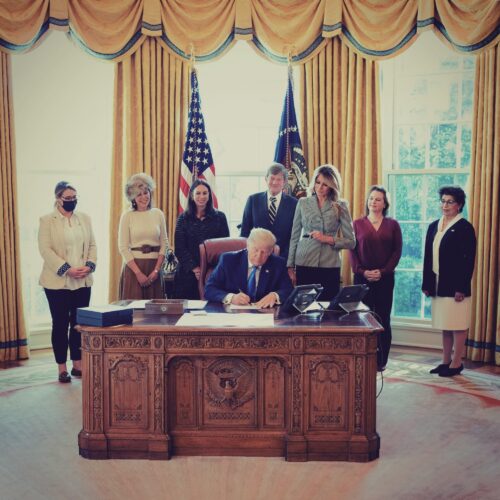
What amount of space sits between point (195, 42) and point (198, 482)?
4398 mm

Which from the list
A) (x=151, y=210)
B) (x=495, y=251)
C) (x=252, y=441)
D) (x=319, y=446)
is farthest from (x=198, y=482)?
(x=495, y=251)

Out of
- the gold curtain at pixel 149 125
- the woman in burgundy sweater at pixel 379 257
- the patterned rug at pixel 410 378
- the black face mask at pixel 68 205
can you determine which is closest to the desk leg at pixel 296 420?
the patterned rug at pixel 410 378

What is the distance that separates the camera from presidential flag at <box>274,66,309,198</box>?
257 inches

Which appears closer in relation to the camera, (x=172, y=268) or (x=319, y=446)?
(x=319, y=446)

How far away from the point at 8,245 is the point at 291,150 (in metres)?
2.67

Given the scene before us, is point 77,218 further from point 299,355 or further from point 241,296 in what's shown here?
point 299,355

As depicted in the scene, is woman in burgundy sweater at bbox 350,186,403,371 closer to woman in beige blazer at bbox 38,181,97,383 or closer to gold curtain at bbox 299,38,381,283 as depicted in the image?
gold curtain at bbox 299,38,381,283

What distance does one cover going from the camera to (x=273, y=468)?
370 cm

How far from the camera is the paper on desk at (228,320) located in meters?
3.83

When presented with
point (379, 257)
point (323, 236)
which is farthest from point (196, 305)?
point (379, 257)

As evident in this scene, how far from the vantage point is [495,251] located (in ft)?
20.4

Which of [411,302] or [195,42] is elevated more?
[195,42]

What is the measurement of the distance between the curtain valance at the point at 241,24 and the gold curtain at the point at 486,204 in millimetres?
317

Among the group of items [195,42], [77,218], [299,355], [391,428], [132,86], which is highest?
[195,42]
